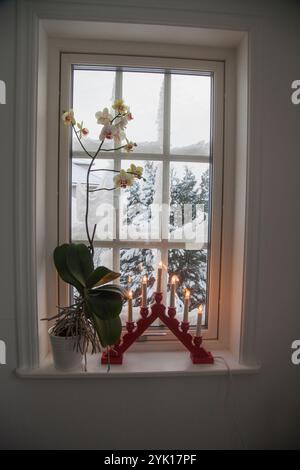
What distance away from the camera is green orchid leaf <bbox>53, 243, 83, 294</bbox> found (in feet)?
2.96

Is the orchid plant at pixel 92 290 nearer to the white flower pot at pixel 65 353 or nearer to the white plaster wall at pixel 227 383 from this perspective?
the white flower pot at pixel 65 353

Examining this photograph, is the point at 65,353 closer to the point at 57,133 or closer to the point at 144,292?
the point at 144,292

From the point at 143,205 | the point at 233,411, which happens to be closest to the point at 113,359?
the point at 233,411

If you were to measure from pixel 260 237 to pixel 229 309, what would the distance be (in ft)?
1.14

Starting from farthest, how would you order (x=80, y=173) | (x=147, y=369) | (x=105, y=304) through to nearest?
(x=80, y=173)
(x=147, y=369)
(x=105, y=304)

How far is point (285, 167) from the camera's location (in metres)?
0.97

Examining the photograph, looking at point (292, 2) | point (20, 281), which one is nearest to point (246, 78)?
point (292, 2)

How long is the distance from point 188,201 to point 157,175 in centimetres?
17

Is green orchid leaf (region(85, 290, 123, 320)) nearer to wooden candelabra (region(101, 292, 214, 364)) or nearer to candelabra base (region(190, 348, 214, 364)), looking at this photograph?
wooden candelabra (region(101, 292, 214, 364))

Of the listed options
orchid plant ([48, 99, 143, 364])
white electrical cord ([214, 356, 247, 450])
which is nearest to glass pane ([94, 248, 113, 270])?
orchid plant ([48, 99, 143, 364])

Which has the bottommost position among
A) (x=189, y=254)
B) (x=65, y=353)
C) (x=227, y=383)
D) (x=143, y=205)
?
(x=227, y=383)

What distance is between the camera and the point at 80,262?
91cm

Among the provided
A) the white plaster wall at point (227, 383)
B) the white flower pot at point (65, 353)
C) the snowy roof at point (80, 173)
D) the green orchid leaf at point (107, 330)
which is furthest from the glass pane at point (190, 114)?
the white flower pot at point (65, 353)

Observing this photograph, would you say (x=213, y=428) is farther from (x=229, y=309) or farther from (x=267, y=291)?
(x=267, y=291)
